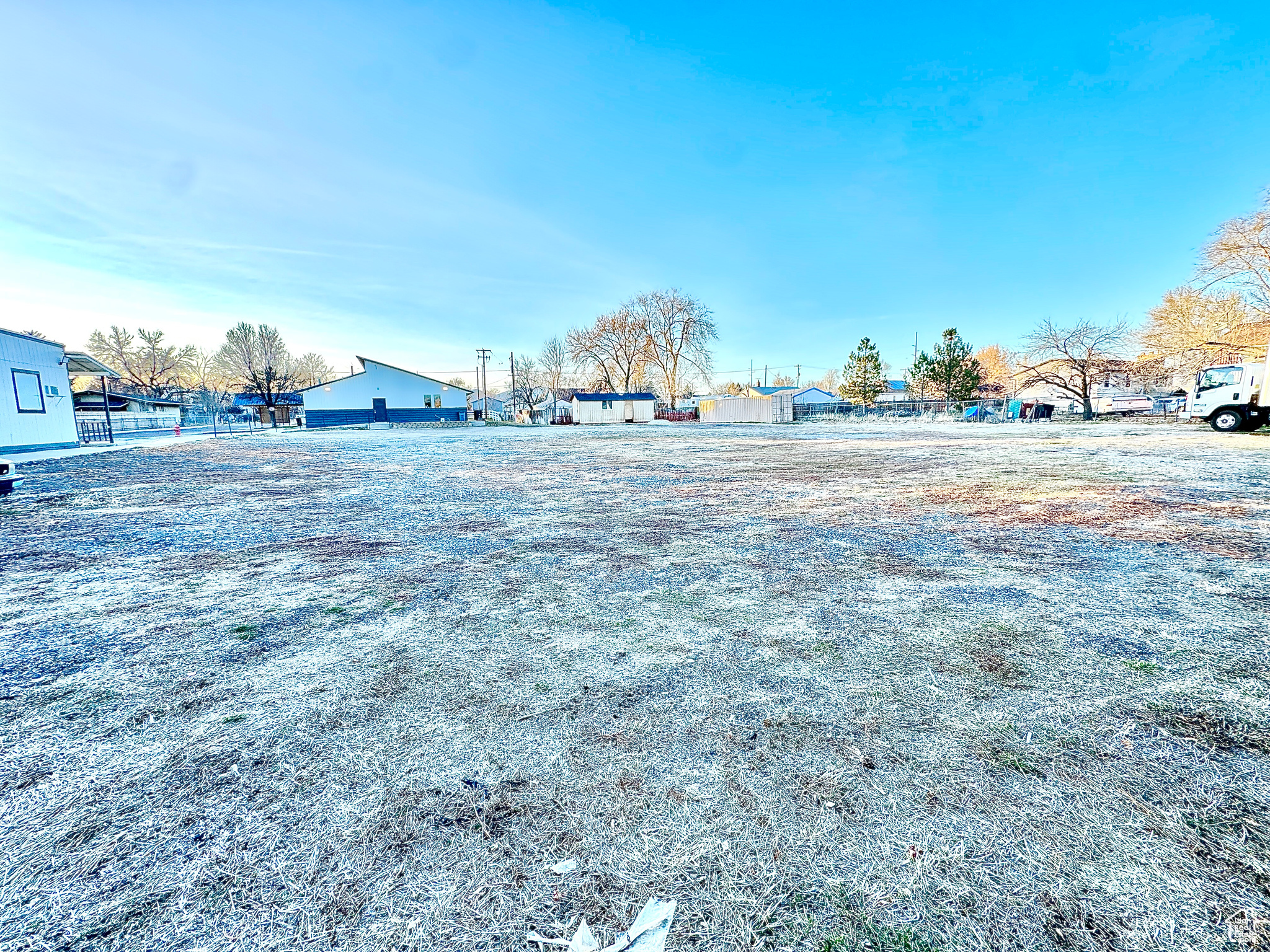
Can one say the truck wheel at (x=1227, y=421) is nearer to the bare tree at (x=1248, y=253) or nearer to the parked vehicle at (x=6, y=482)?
the bare tree at (x=1248, y=253)

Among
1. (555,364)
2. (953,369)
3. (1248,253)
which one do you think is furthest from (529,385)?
(1248,253)

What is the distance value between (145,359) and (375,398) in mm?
31541

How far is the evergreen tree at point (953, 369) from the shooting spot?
38688mm

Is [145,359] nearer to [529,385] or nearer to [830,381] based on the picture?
[529,385]

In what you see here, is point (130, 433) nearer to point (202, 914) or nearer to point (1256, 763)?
point (202, 914)

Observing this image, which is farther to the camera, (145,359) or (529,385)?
(529,385)

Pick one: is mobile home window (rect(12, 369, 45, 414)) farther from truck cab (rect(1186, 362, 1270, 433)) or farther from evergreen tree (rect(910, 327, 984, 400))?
evergreen tree (rect(910, 327, 984, 400))

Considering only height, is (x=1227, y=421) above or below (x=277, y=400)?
below

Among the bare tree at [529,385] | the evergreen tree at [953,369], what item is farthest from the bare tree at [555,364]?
the evergreen tree at [953,369]

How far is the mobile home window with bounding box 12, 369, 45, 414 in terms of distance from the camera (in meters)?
13.2

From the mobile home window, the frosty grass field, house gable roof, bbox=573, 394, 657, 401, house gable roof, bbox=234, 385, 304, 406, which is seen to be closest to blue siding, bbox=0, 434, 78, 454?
the mobile home window

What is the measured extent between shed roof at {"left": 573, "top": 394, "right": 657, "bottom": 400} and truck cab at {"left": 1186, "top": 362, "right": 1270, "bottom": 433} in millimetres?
35170

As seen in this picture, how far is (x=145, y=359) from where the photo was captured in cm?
5053

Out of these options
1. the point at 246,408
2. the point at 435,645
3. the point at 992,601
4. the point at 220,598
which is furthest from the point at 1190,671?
the point at 246,408
